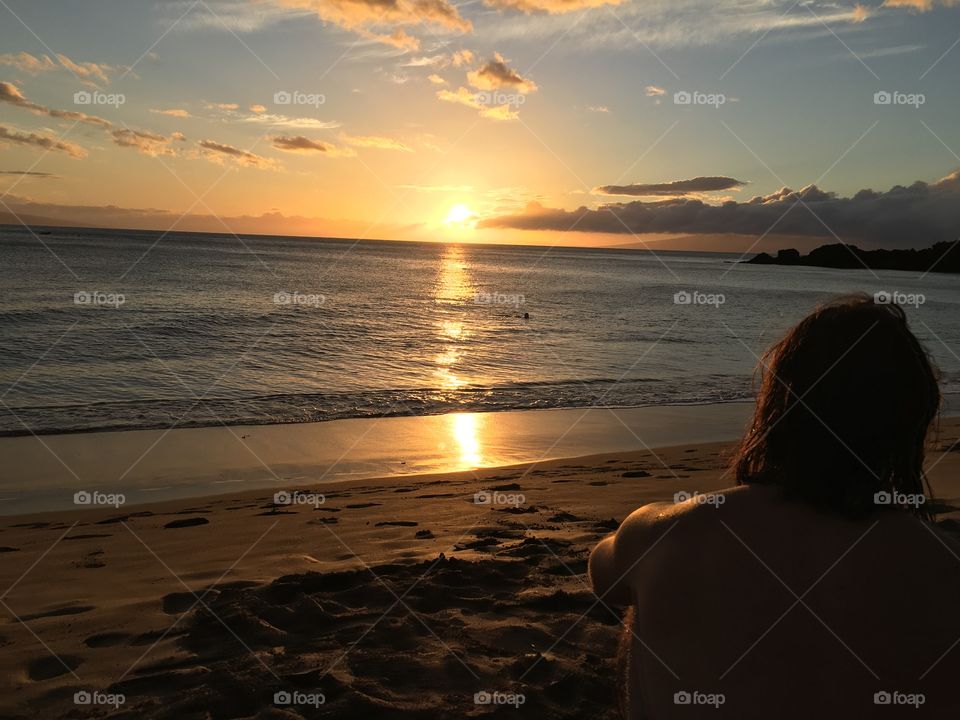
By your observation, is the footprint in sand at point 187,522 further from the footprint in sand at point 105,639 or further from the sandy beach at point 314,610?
the footprint in sand at point 105,639

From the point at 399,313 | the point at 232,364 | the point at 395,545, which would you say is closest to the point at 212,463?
the point at 395,545

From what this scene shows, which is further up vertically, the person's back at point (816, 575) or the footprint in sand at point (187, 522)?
the footprint in sand at point (187, 522)

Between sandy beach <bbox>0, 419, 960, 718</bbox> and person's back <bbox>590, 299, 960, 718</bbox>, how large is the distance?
37 cm

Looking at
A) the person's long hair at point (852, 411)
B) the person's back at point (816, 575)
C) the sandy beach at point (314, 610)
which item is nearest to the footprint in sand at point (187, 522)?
the sandy beach at point (314, 610)

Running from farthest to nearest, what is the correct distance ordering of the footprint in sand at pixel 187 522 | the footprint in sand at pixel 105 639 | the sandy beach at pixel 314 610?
the footprint in sand at pixel 187 522 < the footprint in sand at pixel 105 639 < the sandy beach at pixel 314 610

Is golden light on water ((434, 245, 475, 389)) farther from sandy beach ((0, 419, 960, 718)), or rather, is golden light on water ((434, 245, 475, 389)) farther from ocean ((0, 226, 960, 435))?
sandy beach ((0, 419, 960, 718))

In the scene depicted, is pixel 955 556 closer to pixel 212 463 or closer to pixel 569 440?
pixel 212 463

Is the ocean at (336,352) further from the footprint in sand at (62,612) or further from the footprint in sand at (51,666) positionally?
the footprint in sand at (51,666)

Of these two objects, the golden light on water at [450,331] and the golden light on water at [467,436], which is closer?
the golden light on water at [467,436]

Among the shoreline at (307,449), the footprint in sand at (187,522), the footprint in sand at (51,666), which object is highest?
the shoreline at (307,449)

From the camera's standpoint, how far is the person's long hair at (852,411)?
149 centimetres

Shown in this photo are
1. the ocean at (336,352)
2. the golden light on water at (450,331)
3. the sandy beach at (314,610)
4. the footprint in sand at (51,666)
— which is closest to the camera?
the sandy beach at (314,610)

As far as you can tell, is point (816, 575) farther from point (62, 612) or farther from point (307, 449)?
point (307, 449)

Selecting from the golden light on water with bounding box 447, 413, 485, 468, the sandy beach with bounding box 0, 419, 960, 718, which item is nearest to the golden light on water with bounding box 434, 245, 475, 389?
the golden light on water with bounding box 447, 413, 485, 468
